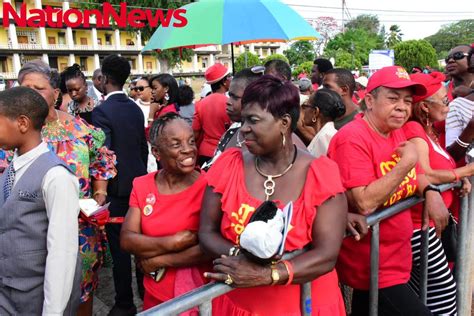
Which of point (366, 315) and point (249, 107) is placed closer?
point (249, 107)

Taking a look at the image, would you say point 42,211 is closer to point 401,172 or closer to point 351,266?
point 351,266

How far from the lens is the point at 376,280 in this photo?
2.19m

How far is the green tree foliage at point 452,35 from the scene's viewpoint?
80.1 metres

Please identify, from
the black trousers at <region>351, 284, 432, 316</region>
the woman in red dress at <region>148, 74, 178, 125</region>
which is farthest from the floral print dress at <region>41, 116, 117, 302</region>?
the woman in red dress at <region>148, 74, 178, 125</region>

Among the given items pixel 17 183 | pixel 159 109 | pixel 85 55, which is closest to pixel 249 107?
pixel 17 183

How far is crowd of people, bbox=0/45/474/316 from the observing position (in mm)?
1800

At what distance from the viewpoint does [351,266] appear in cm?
235

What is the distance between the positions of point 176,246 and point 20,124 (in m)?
1.03

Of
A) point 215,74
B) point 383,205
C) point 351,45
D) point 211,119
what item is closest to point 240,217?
point 383,205

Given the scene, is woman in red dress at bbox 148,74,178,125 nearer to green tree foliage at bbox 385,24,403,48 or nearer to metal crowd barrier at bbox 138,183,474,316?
metal crowd barrier at bbox 138,183,474,316

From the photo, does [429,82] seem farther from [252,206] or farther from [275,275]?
[275,275]

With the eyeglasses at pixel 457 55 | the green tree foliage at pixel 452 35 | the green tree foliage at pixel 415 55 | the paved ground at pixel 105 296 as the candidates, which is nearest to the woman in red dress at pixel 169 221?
the paved ground at pixel 105 296

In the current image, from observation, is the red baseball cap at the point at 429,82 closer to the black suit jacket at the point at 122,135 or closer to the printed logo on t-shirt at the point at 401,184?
the printed logo on t-shirt at the point at 401,184

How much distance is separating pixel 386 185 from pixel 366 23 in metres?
98.7
